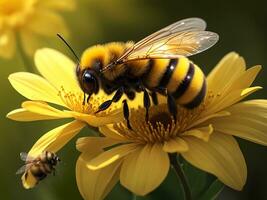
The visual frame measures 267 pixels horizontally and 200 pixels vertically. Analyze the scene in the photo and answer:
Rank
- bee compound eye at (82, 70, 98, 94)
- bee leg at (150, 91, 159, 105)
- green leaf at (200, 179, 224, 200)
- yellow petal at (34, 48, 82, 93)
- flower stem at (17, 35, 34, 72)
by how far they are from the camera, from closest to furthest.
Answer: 1. green leaf at (200, 179, 224, 200)
2. bee compound eye at (82, 70, 98, 94)
3. bee leg at (150, 91, 159, 105)
4. yellow petal at (34, 48, 82, 93)
5. flower stem at (17, 35, 34, 72)

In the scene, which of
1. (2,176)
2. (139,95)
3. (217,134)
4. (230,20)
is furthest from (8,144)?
(230,20)

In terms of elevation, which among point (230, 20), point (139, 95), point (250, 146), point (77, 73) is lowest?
point (250, 146)

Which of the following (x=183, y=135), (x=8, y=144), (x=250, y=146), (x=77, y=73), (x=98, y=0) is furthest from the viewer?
(x=98, y=0)

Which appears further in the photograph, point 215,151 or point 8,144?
point 8,144

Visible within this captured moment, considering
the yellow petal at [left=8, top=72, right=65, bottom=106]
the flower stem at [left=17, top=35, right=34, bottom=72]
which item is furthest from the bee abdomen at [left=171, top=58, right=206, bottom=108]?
the flower stem at [left=17, top=35, right=34, bottom=72]

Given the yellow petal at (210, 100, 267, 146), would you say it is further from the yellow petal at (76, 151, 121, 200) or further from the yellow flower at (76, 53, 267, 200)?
the yellow petal at (76, 151, 121, 200)

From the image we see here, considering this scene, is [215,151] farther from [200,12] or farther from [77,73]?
[200,12]
